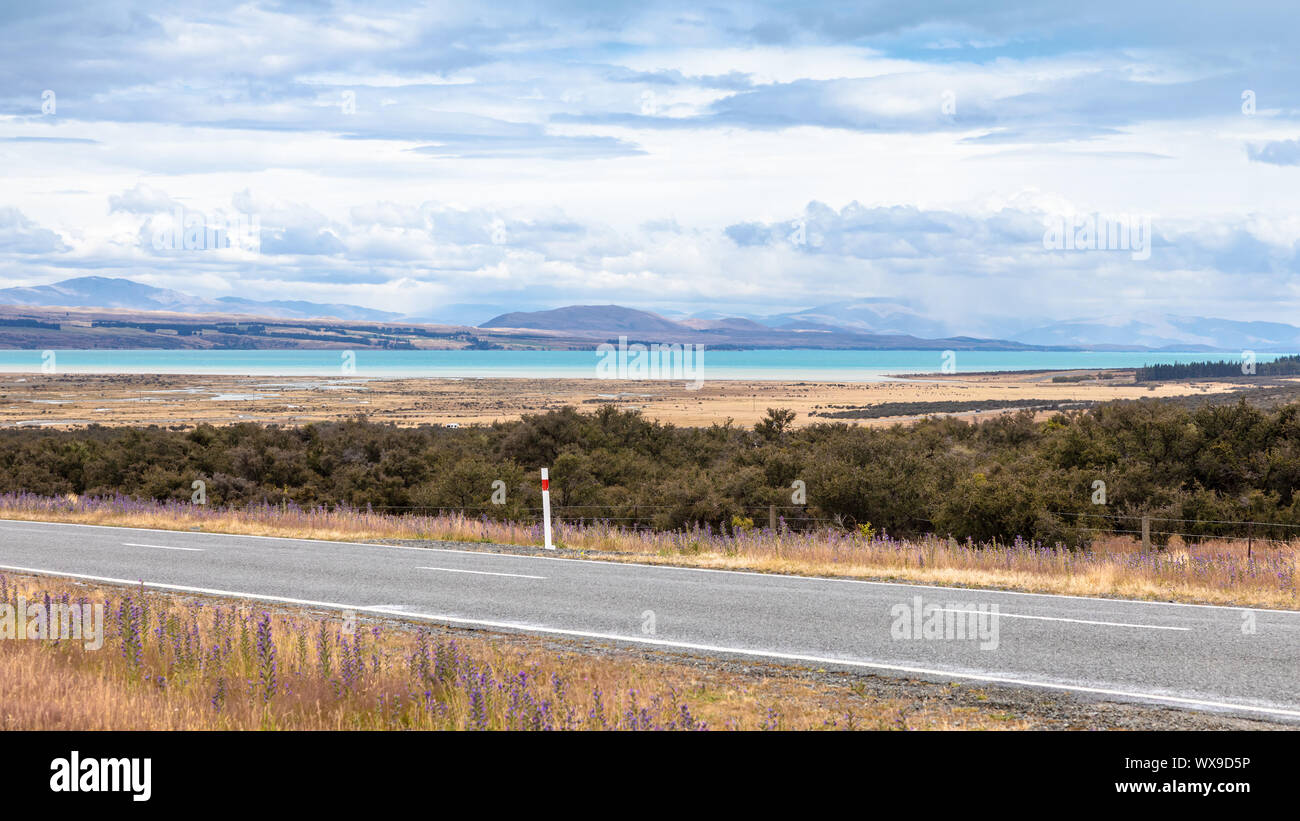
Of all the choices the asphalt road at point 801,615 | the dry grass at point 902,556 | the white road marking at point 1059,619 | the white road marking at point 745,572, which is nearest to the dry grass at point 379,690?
the asphalt road at point 801,615

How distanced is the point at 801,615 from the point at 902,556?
427 cm

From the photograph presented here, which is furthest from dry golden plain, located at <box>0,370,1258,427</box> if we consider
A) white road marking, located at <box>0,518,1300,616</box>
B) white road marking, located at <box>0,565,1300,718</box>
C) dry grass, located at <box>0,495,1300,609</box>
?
white road marking, located at <box>0,565,1300,718</box>

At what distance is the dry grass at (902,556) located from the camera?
41.0ft

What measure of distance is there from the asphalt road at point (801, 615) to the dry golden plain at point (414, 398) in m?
44.2

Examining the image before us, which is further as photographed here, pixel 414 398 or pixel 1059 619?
pixel 414 398

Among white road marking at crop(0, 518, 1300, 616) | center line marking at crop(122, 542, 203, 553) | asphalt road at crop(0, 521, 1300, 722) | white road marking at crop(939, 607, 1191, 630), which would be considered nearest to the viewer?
asphalt road at crop(0, 521, 1300, 722)

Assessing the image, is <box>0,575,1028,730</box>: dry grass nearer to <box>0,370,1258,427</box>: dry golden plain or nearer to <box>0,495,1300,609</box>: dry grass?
<box>0,495,1300,609</box>: dry grass

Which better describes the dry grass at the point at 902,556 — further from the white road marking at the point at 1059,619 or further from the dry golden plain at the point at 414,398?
the dry golden plain at the point at 414,398

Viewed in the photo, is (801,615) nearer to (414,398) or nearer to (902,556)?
(902,556)

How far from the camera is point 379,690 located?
698 cm

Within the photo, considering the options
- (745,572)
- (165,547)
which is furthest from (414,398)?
(745,572)

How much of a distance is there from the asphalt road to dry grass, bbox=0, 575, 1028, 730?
1.27 m

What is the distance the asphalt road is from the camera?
327 inches

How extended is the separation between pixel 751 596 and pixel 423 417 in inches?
3094
